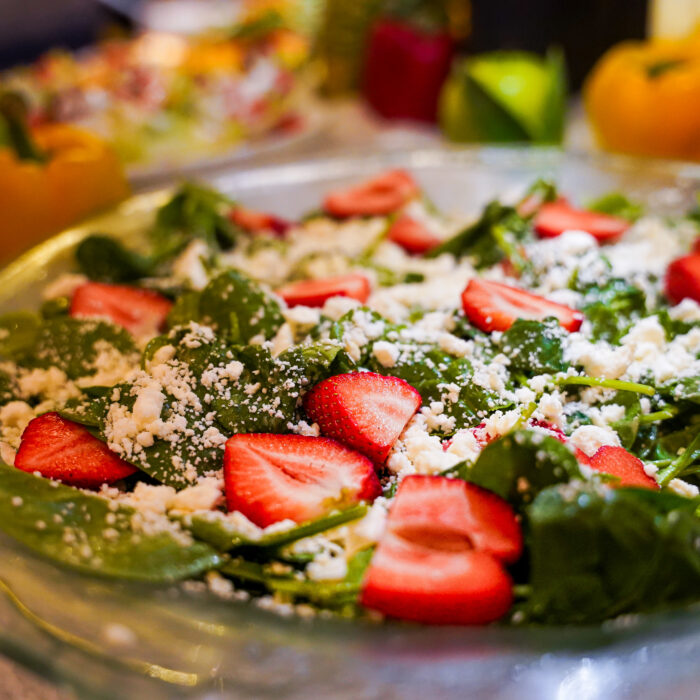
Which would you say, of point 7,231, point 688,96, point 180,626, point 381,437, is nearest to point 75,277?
point 7,231

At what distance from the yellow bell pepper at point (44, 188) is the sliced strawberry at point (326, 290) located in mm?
579

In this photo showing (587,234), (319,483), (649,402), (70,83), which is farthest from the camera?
(70,83)

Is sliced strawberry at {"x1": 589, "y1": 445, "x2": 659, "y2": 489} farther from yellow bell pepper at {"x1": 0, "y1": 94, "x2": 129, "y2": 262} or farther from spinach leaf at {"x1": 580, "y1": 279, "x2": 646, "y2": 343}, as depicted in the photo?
yellow bell pepper at {"x1": 0, "y1": 94, "x2": 129, "y2": 262}

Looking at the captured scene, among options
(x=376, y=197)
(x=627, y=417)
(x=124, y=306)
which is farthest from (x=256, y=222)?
(x=627, y=417)

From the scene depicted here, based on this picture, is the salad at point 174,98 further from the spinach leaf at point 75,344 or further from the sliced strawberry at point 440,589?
the sliced strawberry at point 440,589

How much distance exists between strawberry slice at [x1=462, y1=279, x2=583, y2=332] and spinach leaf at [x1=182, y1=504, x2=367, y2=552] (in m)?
0.38

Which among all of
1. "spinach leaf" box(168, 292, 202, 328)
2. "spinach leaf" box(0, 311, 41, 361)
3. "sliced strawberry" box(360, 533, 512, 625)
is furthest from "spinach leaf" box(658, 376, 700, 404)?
"spinach leaf" box(0, 311, 41, 361)

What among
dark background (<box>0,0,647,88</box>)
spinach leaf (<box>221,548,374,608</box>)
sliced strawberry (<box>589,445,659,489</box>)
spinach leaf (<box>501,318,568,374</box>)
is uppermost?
dark background (<box>0,0,647,88</box>)

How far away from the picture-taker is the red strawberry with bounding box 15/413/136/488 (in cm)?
83

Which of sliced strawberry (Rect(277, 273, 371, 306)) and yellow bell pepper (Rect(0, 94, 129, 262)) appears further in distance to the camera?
yellow bell pepper (Rect(0, 94, 129, 262))

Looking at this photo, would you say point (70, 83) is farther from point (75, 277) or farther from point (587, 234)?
point (587, 234)

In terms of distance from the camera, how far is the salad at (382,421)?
64cm

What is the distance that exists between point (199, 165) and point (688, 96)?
1.15 m

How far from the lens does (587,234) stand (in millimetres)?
1222
